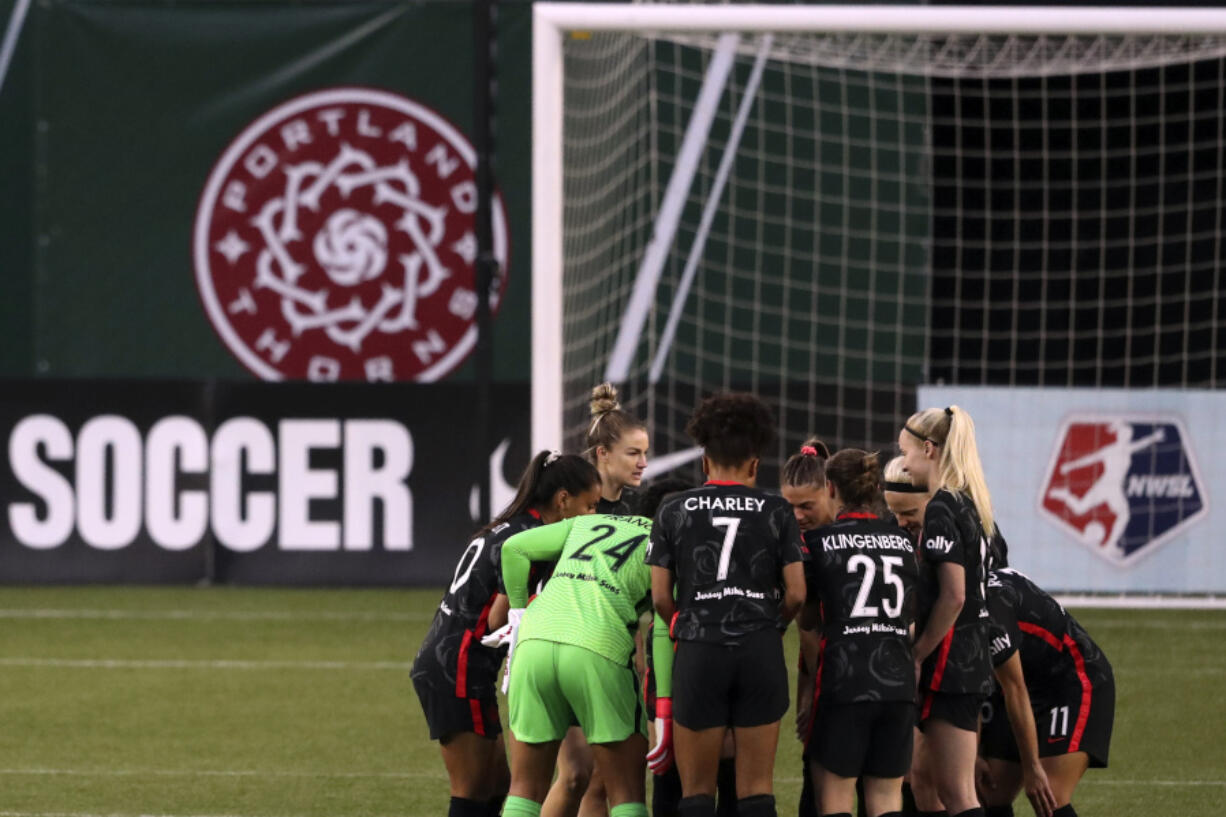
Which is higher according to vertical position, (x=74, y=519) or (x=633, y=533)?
(x=633, y=533)

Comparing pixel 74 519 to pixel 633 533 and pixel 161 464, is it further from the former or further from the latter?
pixel 633 533

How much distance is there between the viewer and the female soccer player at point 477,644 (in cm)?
550

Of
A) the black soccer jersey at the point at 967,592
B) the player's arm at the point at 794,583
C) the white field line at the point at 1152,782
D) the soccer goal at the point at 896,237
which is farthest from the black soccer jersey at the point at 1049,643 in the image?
the soccer goal at the point at 896,237

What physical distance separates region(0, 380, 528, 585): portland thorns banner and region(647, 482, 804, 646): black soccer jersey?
27.3 ft

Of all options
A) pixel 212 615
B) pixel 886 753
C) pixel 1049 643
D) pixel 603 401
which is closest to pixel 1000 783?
pixel 1049 643

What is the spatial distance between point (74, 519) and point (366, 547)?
2.05 meters

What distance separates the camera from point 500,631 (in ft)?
17.7

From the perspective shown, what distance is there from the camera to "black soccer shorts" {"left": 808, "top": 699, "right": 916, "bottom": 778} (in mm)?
5098

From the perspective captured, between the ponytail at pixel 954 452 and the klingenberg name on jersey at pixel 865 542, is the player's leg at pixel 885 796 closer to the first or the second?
the klingenberg name on jersey at pixel 865 542

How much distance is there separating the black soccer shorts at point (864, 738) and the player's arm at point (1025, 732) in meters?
0.37

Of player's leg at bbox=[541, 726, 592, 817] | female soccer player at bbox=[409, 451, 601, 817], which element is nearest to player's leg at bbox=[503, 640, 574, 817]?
female soccer player at bbox=[409, 451, 601, 817]

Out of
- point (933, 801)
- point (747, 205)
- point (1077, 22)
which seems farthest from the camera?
point (747, 205)

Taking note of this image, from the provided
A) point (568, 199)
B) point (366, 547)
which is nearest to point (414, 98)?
point (366, 547)

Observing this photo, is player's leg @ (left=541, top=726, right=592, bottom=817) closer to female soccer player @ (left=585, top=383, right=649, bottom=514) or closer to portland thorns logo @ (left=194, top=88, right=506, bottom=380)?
female soccer player @ (left=585, top=383, right=649, bottom=514)
